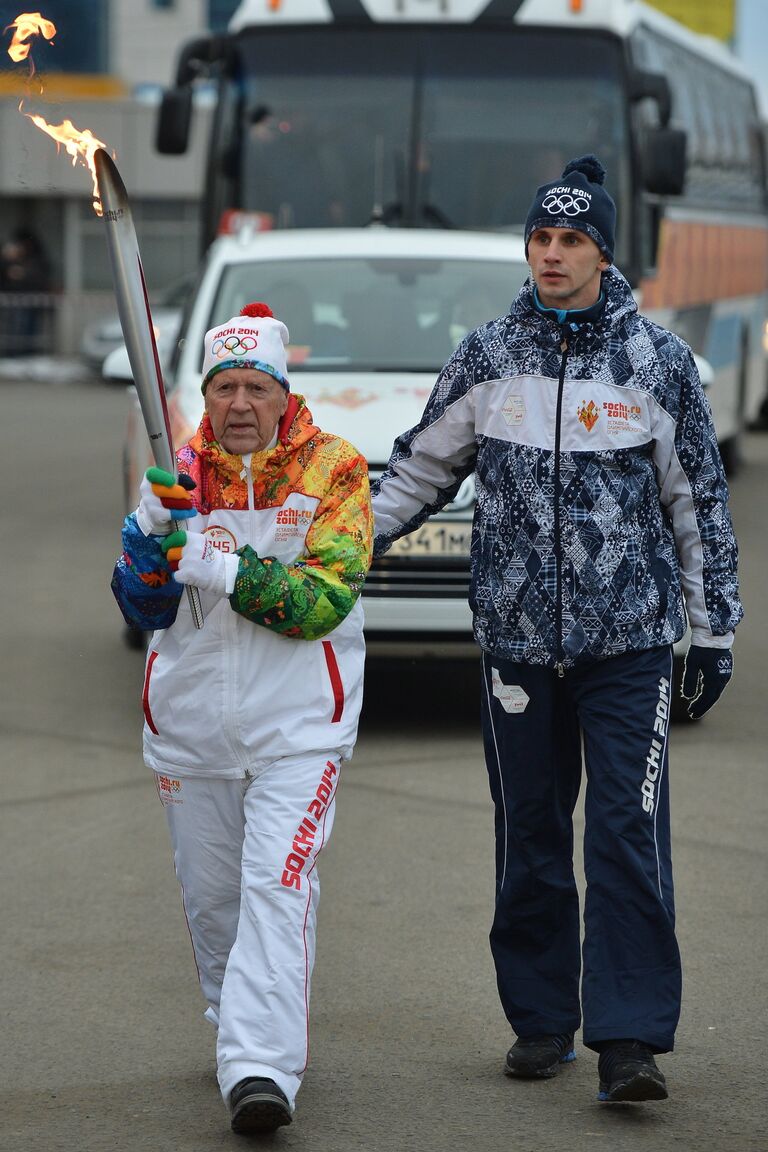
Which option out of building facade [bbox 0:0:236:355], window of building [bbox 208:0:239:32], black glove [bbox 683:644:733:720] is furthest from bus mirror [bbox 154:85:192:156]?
window of building [bbox 208:0:239:32]

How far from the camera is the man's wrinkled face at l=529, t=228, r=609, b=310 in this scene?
14.6 ft

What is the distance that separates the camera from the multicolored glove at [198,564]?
4.18 meters

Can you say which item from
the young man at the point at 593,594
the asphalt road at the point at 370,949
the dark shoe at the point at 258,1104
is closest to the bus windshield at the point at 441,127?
the asphalt road at the point at 370,949

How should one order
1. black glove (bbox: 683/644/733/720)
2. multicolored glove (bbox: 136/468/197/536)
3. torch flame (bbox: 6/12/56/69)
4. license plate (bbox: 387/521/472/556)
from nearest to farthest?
multicolored glove (bbox: 136/468/197/536), torch flame (bbox: 6/12/56/69), black glove (bbox: 683/644/733/720), license plate (bbox: 387/521/472/556)

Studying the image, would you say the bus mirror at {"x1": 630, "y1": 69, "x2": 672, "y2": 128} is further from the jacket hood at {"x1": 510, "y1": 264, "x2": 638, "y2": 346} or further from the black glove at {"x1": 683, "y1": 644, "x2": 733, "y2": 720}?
the black glove at {"x1": 683, "y1": 644, "x2": 733, "y2": 720}

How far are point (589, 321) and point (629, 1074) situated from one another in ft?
5.29

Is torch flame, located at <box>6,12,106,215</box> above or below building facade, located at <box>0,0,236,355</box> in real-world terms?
above

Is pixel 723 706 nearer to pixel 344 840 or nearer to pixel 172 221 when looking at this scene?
pixel 344 840

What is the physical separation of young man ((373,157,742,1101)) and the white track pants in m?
0.52

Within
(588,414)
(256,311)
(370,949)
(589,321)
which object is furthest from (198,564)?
(370,949)

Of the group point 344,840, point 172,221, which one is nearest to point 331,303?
point 344,840

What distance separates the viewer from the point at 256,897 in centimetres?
422

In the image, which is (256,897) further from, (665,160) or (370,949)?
(665,160)

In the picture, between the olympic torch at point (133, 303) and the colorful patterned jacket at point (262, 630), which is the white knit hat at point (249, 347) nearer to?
A: the colorful patterned jacket at point (262, 630)
